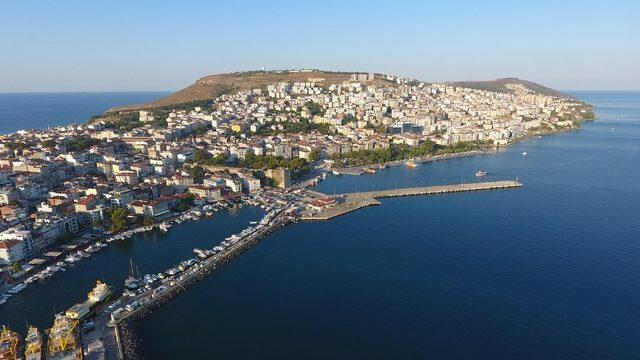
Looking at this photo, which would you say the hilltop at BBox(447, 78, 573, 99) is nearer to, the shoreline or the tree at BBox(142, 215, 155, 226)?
the shoreline

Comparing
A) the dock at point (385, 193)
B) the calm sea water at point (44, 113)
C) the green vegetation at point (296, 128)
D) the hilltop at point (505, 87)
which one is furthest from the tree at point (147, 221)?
the hilltop at point (505, 87)

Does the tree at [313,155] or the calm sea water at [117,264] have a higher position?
the tree at [313,155]

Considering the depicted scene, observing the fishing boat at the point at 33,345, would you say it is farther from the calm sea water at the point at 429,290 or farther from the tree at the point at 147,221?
the tree at the point at 147,221

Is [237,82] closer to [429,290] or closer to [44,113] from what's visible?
[44,113]

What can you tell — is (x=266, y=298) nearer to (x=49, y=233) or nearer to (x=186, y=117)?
(x=49, y=233)

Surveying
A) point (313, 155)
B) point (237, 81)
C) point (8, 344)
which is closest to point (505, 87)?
point (237, 81)

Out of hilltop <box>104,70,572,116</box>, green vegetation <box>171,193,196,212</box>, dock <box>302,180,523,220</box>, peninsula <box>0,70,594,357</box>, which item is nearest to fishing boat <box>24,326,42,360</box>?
peninsula <box>0,70,594,357</box>

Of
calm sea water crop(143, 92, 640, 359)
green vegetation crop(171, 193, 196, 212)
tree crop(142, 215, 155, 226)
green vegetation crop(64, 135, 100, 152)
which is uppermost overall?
green vegetation crop(64, 135, 100, 152)
